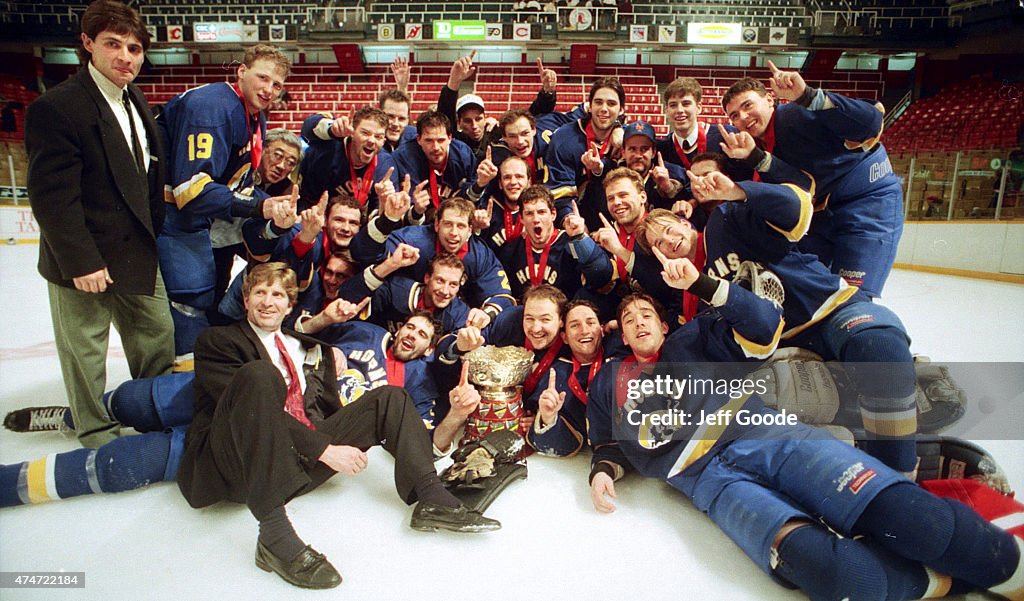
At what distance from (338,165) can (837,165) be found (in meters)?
2.50

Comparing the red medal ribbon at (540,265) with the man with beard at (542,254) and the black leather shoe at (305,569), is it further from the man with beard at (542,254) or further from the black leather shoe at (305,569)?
the black leather shoe at (305,569)

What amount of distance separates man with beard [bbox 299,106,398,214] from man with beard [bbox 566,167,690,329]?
1.23 metres

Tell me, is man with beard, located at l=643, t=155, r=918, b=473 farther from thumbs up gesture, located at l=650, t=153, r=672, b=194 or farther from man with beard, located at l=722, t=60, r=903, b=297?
thumbs up gesture, located at l=650, t=153, r=672, b=194

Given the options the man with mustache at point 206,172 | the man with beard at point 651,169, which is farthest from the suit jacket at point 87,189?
the man with beard at point 651,169

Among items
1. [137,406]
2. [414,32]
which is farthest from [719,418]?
[414,32]

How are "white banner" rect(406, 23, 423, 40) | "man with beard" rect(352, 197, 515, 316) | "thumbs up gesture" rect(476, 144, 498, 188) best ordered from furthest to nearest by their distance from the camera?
1. "white banner" rect(406, 23, 423, 40)
2. "thumbs up gesture" rect(476, 144, 498, 188)
3. "man with beard" rect(352, 197, 515, 316)

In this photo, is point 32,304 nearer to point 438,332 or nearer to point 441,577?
point 438,332

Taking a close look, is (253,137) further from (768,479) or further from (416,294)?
(768,479)

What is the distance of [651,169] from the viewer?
118 inches

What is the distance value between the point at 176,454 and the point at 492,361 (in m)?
1.10

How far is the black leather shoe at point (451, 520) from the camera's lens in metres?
1.44

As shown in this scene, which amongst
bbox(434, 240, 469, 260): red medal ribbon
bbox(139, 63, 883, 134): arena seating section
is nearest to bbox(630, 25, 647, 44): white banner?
bbox(139, 63, 883, 134): arena seating section

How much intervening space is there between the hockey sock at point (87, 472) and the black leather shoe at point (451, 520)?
903 mm

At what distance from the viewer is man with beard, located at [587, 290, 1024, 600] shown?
3.71 feet
